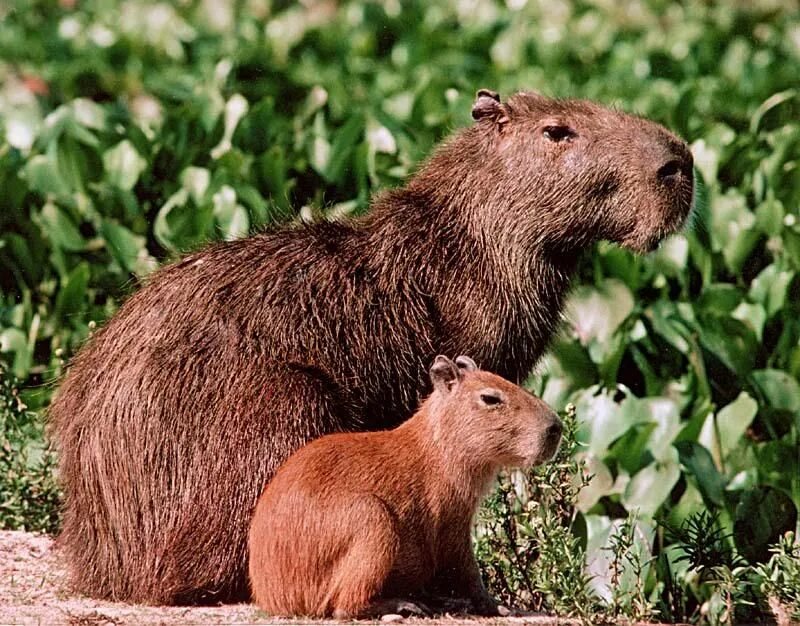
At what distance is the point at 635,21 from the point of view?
1831 centimetres

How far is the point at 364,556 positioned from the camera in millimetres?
5188

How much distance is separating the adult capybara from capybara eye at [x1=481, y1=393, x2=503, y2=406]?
65cm

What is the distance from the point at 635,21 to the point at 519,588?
499 inches

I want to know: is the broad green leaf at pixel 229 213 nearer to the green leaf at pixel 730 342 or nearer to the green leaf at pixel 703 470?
the green leaf at pixel 730 342

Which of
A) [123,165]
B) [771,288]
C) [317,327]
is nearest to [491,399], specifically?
[317,327]

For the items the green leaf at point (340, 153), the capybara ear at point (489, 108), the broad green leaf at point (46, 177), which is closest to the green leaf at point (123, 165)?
the broad green leaf at point (46, 177)

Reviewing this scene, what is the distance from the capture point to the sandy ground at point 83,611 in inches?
215

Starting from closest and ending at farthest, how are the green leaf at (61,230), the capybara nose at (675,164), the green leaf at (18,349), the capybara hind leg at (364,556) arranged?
the capybara hind leg at (364,556)
the capybara nose at (675,164)
the green leaf at (18,349)
the green leaf at (61,230)

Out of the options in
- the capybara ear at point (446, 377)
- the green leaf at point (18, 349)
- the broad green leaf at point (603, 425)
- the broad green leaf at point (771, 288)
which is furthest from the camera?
the broad green leaf at point (771, 288)

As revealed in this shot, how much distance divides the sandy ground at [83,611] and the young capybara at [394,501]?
0.12 meters

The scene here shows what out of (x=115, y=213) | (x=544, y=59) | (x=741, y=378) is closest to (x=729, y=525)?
(x=741, y=378)

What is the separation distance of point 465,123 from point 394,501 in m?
6.28

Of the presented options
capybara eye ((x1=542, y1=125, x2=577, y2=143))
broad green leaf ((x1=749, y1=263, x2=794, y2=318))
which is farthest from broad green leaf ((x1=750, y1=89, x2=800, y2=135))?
capybara eye ((x1=542, y1=125, x2=577, y2=143))

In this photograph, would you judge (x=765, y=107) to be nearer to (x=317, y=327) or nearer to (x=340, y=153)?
(x=340, y=153)
